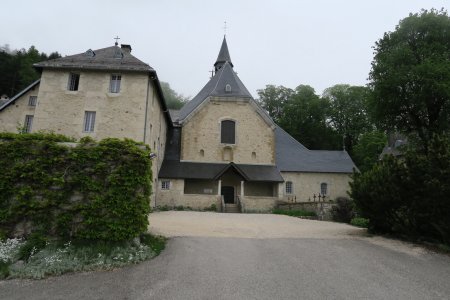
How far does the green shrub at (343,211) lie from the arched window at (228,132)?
10.6 m

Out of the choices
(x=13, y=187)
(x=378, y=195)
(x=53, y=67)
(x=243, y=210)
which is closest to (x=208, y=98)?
(x=243, y=210)

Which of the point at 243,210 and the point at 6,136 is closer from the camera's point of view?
the point at 6,136

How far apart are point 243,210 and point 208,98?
9.98 metres

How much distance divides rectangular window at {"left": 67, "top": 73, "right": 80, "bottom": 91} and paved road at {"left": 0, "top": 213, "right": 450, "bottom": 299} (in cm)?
1404

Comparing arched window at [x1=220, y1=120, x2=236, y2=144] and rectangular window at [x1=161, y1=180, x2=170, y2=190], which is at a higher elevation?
arched window at [x1=220, y1=120, x2=236, y2=144]

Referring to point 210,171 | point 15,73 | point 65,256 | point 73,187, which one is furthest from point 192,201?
point 15,73

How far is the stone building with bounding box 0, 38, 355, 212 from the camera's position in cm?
1741

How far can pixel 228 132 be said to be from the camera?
86.0 feet

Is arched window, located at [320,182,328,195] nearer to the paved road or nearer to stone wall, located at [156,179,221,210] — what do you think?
stone wall, located at [156,179,221,210]

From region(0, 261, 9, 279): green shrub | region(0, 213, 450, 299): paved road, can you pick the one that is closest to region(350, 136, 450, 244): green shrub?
region(0, 213, 450, 299): paved road

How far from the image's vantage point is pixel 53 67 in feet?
57.7

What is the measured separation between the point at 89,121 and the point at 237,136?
40.3 feet

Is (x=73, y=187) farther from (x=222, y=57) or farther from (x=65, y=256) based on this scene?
(x=222, y=57)

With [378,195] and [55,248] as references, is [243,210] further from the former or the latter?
[55,248]
